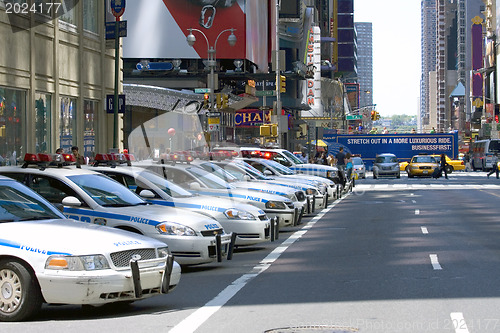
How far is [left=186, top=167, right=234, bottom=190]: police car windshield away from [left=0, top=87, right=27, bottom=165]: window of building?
756cm

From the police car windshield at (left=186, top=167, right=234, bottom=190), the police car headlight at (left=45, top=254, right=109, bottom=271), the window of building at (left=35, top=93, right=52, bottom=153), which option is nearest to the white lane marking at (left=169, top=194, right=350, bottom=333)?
the police car headlight at (left=45, top=254, right=109, bottom=271)

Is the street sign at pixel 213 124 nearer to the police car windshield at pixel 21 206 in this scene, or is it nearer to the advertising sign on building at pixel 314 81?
the police car windshield at pixel 21 206

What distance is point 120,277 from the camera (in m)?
9.25

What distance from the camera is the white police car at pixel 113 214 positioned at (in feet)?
41.6

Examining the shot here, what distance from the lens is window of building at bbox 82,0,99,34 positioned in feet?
101

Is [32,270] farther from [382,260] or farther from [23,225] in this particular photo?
[382,260]

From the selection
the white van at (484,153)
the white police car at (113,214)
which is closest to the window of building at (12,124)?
the white police car at (113,214)

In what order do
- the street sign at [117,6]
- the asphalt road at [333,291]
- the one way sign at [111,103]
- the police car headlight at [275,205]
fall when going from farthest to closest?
the one way sign at [111,103] → the street sign at [117,6] → the police car headlight at [275,205] → the asphalt road at [333,291]

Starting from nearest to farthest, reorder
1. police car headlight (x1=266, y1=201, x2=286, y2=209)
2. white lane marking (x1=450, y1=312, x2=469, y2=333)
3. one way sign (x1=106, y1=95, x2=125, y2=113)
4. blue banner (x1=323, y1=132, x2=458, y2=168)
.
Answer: white lane marking (x1=450, y1=312, x2=469, y2=333) < police car headlight (x1=266, y1=201, x2=286, y2=209) < one way sign (x1=106, y1=95, x2=125, y2=113) < blue banner (x1=323, y1=132, x2=458, y2=168)

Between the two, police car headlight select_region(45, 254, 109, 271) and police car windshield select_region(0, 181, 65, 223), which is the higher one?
police car windshield select_region(0, 181, 65, 223)

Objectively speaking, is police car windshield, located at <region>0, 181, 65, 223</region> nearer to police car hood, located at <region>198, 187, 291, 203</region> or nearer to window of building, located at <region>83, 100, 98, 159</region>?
police car hood, located at <region>198, 187, 291, 203</region>

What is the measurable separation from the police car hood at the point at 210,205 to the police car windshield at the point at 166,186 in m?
0.17

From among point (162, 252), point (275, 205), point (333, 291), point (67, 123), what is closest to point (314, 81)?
point (67, 123)

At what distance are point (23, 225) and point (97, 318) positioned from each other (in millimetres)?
1293
